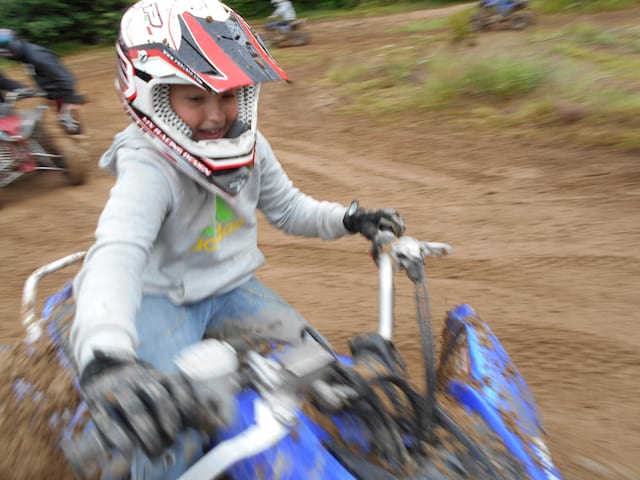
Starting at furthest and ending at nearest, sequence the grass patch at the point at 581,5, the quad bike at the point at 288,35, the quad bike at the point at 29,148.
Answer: the quad bike at the point at 288,35
the grass patch at the point at 581,5
the quad bike at the point at 29,148

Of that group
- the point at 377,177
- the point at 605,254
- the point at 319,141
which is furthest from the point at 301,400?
the point at 319,141

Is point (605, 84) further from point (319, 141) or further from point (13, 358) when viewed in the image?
point (13, 358)

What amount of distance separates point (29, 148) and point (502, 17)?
759cm

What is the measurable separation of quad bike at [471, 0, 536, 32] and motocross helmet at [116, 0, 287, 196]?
31.5 feet

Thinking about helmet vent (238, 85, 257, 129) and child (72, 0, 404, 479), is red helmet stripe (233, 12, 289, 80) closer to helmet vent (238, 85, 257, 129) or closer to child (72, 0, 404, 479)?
child (72, 0, 404, 479)

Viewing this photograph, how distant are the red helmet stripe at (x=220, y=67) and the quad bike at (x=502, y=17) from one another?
9749 millimetres

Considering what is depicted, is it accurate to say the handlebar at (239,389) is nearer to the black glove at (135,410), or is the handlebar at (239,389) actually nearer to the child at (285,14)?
the black glove at (135,410)

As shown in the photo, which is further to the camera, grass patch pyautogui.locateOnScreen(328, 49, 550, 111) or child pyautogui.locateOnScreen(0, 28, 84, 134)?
grass patch pyautogui.locateOnScreen(328, 49, 550, 111)

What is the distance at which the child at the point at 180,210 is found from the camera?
1917 millimetres

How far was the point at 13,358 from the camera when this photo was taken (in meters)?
2.65

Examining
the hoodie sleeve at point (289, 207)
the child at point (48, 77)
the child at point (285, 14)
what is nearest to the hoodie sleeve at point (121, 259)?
the hoodie sleeve at point (289, 207)

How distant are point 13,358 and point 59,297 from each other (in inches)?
11.1

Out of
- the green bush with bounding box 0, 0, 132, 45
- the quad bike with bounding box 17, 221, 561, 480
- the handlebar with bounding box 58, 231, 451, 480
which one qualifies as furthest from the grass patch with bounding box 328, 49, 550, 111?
the green bush with bounding box 0, 0, 132, 45

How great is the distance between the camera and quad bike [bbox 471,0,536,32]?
1095cm
